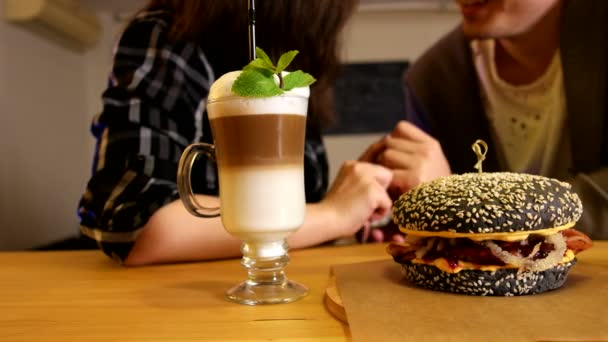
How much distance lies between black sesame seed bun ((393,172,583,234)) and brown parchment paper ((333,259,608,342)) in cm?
9

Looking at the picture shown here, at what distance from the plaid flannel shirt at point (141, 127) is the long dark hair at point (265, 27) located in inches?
1.7

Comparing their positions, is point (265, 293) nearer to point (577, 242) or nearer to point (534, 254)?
point (534, 254)

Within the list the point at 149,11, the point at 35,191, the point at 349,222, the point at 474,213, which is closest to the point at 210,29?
the point at 149,11

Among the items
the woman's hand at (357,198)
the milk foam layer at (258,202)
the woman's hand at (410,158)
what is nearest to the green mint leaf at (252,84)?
the milk foam layer at (258,202)

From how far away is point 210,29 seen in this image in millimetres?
1332

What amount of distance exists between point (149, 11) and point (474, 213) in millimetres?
972

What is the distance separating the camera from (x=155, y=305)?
2.57ft

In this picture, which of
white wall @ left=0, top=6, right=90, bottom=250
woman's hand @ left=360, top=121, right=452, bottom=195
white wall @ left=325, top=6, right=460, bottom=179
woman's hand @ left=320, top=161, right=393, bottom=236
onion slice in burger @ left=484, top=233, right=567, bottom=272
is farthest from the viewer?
white wall @ left=325, top=6, right=460, bottom=179

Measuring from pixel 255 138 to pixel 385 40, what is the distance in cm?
439

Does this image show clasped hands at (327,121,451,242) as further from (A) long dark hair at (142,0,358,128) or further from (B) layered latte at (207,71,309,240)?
(B) layered latte at (207,71,309,240)

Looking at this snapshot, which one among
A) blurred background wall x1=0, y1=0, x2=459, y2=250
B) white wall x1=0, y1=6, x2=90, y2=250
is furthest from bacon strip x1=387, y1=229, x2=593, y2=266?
white wall x1=0, y1=6, x2=90, y2=250

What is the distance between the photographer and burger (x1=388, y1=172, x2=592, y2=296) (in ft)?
2.48

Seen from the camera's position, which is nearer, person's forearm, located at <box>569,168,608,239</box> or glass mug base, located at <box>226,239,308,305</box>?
glass mug base, located at <box>226,239,308,305</box>

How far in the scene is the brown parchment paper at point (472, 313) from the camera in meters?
0.58
